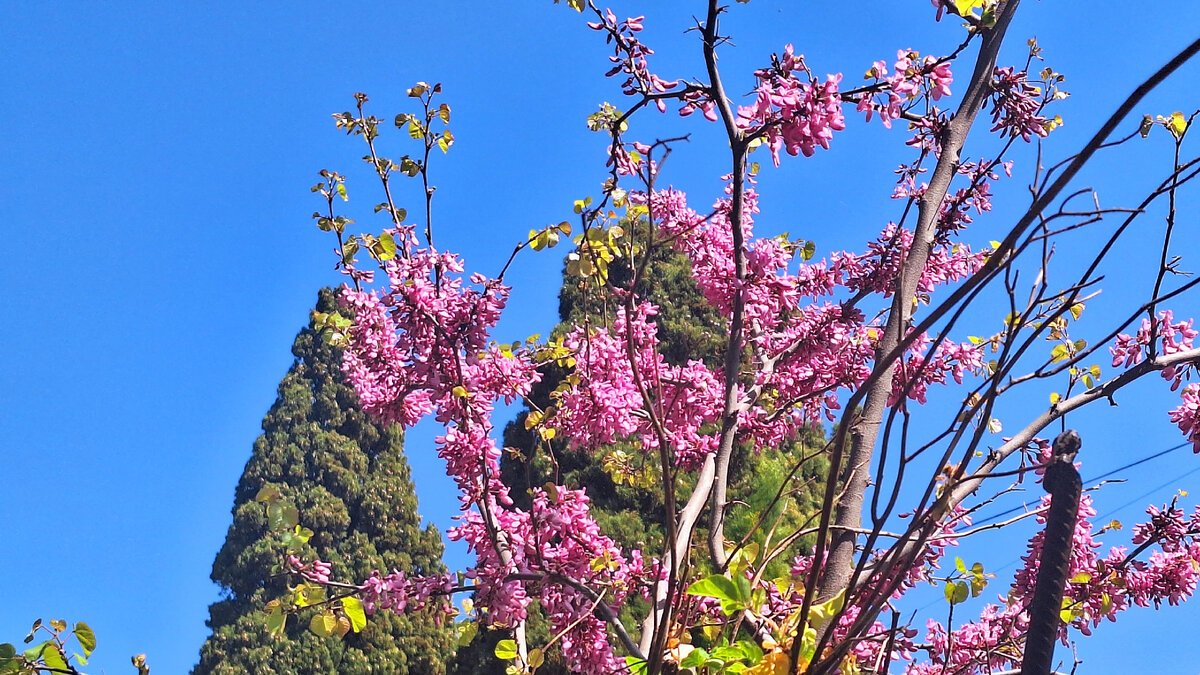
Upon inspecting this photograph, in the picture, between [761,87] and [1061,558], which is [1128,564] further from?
[1061,558]

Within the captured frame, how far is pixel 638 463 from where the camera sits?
31.0 ft

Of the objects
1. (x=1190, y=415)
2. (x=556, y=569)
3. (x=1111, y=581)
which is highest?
(x=1190, y=415)

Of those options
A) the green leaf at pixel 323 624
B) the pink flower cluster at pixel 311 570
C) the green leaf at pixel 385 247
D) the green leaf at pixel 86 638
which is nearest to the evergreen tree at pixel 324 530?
the green leaf at pixel 385 247

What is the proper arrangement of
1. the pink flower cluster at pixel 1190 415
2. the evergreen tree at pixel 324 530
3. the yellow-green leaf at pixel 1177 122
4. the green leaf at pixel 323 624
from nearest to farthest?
the green leaf at pixel 323 624
the yellow-green leaf at pixel 1177 122
the pink flower cluster at pixel 1190 415
the evergreen tree at pixel 324 530

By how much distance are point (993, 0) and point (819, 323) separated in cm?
155

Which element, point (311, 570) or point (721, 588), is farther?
point (311, 570)

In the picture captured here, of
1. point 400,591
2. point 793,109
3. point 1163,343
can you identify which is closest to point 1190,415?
point 1163,343

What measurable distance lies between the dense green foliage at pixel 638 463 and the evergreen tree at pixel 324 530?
338 cm

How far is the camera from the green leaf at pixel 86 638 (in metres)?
1.93

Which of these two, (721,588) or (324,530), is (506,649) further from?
(324,530)

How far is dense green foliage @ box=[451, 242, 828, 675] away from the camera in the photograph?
8.53 metres

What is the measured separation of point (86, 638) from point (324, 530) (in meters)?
14.9

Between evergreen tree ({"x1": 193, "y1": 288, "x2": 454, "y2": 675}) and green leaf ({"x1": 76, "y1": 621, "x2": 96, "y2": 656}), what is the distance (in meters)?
11.4

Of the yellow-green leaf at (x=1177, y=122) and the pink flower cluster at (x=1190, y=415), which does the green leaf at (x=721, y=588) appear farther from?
the pink flower cluster at (x=1190, y=415)
